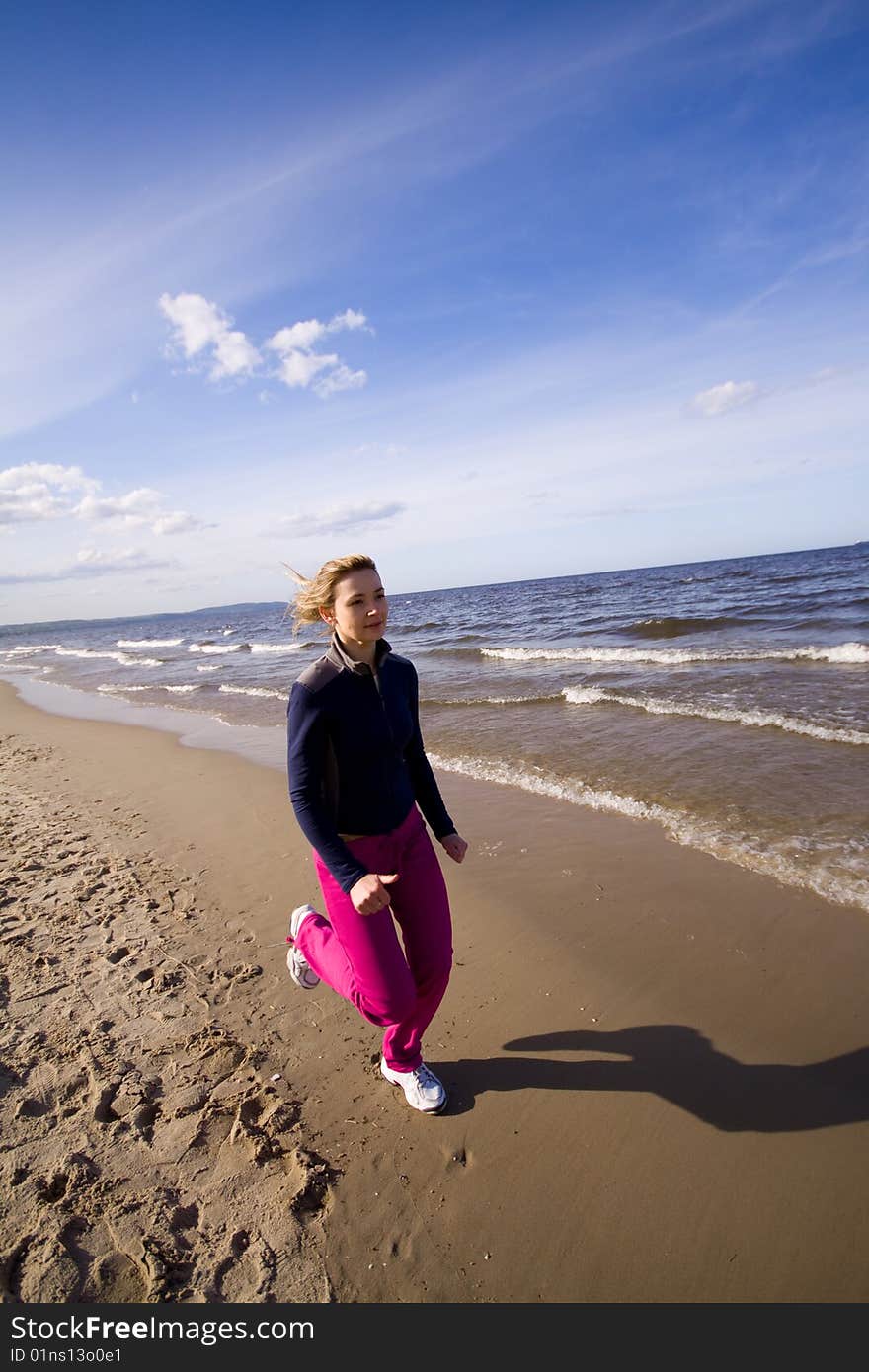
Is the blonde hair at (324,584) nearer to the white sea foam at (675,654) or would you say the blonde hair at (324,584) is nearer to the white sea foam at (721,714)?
the white sea foam at (721,714)

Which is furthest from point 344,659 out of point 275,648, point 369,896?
point 275,648

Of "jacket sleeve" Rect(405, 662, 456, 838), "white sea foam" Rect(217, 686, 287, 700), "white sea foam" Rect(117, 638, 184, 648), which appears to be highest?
"jacket sleeve" Rect(405, 662, 456, 838)

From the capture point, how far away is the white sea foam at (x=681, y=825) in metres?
4.44

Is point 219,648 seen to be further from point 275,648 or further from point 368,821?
point 368,821

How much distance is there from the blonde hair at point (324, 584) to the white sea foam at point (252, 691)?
505 inches

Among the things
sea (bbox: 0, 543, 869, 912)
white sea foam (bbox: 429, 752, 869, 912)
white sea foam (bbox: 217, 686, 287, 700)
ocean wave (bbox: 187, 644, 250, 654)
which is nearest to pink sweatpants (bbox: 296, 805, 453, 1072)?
sea (bbox: 0, 543, 869, 912)

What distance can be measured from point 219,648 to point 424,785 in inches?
1351

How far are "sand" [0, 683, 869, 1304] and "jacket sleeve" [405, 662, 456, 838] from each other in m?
1.22

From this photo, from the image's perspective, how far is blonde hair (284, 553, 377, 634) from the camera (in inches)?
107

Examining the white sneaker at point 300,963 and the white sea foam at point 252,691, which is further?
the white sea foam at point 252,691

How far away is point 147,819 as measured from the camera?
7.24m

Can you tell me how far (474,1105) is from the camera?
2.84 metres

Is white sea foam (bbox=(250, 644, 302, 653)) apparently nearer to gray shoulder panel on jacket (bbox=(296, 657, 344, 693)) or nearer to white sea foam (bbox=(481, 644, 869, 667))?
white sea foam (bbox=(481, 644, 869, 667))

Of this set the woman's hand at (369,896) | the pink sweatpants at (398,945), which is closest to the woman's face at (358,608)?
the pink sweatpants at (398,945)
